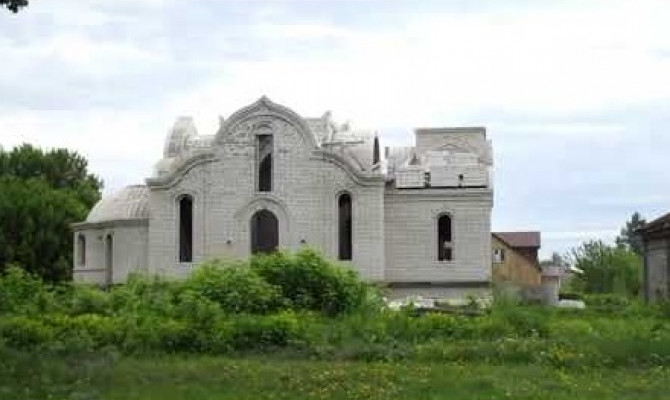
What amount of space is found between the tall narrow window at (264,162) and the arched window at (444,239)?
8.16 meters

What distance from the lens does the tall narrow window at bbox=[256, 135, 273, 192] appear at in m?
54.7

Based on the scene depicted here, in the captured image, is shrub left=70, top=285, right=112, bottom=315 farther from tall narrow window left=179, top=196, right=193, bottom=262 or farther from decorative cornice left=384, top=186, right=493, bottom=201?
decorative cornice left=384, top=186, right=493, bottom=201

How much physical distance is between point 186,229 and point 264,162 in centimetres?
492

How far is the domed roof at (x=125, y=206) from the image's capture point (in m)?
57.6

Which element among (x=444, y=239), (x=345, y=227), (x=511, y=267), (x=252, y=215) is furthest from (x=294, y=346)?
(x=511, y=267)

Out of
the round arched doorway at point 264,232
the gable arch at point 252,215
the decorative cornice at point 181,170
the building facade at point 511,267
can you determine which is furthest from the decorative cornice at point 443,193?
the decorative cornice at point 181,170

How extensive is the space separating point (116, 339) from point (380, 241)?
101 feet

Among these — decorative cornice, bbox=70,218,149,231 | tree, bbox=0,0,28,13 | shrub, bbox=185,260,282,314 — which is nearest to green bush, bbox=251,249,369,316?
shrub, bbox=185,260,282,314

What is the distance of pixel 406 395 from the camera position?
16250 millimetres

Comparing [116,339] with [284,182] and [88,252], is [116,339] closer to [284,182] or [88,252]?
[284,182]

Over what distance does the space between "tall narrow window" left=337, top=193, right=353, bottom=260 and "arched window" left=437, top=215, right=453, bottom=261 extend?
4.16m

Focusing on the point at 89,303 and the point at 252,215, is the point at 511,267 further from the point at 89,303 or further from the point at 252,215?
the point at 89,303

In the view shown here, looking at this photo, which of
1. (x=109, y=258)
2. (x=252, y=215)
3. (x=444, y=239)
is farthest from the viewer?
(x=109, y=258)

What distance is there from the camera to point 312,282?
113ft
